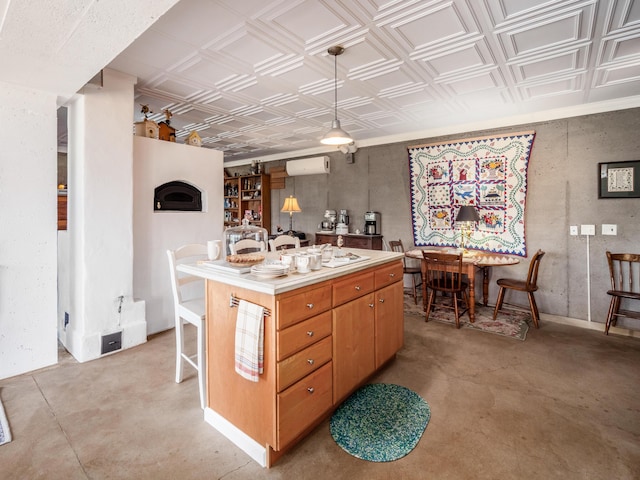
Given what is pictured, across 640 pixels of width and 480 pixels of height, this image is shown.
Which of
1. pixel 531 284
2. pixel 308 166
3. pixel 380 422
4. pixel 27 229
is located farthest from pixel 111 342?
pixel 531 284

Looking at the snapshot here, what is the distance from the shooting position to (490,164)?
449 cm

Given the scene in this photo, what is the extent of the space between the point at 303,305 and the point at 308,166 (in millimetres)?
4828

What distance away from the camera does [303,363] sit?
1755 mm

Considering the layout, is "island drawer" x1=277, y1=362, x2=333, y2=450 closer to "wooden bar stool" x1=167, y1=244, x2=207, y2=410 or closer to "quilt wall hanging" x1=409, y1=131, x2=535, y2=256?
"wooden bar stool" x1=167, y1=244, x2=207, y2=410

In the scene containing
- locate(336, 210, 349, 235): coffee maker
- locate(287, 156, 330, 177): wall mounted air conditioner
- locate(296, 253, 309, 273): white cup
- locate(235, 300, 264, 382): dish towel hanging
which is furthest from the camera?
locate(287, 156, 330, 177): wall mounted air conditioner

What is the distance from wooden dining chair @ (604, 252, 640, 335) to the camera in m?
3.52

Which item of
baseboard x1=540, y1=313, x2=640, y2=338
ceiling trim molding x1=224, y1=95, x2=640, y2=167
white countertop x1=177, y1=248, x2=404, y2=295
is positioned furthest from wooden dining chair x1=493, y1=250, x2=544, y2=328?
white countertop x1=177, y1=248, x2=404, y2=295

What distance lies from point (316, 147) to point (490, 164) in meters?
3.14

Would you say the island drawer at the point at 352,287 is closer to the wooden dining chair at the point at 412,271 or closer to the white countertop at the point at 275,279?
the white countertop at the point at 275,279

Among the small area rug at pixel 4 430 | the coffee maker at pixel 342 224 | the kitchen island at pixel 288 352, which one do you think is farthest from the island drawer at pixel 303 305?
the coffee maker at pixel 342 224

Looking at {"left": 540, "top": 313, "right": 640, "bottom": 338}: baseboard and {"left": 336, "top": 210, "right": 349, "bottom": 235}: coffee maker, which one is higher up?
{"left": 336, "top": 210, "right": 349, "bottom": 235}: coffee maker

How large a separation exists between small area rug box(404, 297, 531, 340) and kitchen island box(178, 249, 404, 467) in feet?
6.76

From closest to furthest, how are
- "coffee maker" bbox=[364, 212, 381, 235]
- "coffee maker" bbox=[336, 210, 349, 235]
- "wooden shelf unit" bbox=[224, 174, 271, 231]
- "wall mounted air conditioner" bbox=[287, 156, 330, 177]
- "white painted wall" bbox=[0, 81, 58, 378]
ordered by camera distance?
1. "white painted wall" bbox=[0, 81, 58, 378]
2. "coffee maker" bbox=[364, 212, 381, 235]
3. "coffee maker" bbox=[336, 210, 349, 235]
4. "wall mounted air conditioner" bbox=[287, 156, 330, 177]
5. "wooden shelf unit" bbox=[224, 174, 271, 231]

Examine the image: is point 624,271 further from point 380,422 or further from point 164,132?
point 164,132
